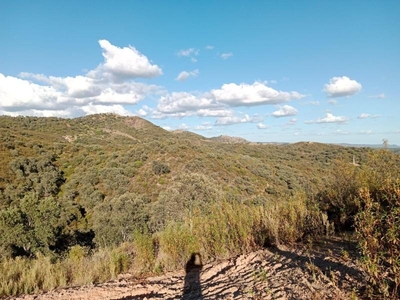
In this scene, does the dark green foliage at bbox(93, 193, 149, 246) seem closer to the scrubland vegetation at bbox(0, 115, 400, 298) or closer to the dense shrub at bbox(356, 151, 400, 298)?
the scrubland vegetation at bbox(0, 115, 400, 298)

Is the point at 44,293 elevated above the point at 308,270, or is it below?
below

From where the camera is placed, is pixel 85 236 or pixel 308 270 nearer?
pixel 308 270

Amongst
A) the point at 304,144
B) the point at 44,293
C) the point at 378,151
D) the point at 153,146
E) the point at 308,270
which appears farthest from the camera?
the point at 304,144

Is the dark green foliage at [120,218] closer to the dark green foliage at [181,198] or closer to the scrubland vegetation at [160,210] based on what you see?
the scrubland vegetation at [160,210]

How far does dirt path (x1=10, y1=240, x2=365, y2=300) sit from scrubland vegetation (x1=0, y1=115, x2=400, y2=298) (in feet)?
1.07

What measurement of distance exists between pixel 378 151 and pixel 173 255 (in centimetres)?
522

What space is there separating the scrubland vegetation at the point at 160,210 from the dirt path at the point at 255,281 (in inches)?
12.8

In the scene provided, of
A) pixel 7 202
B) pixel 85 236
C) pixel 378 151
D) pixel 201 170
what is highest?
pixel 378 151

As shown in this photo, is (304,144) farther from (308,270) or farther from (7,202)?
(308,270)

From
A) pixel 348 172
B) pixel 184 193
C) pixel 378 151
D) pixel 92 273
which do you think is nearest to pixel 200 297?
pixel 92 273

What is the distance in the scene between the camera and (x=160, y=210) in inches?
824

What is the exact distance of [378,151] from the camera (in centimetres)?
628

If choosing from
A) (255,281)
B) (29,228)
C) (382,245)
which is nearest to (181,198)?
(29,228)

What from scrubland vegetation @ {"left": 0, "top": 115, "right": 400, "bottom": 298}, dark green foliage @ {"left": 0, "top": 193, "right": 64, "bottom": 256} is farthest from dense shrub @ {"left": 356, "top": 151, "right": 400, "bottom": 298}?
dark green foliage @ {"left": 0, "top": 193, "right": 64, "bottom": 256}
